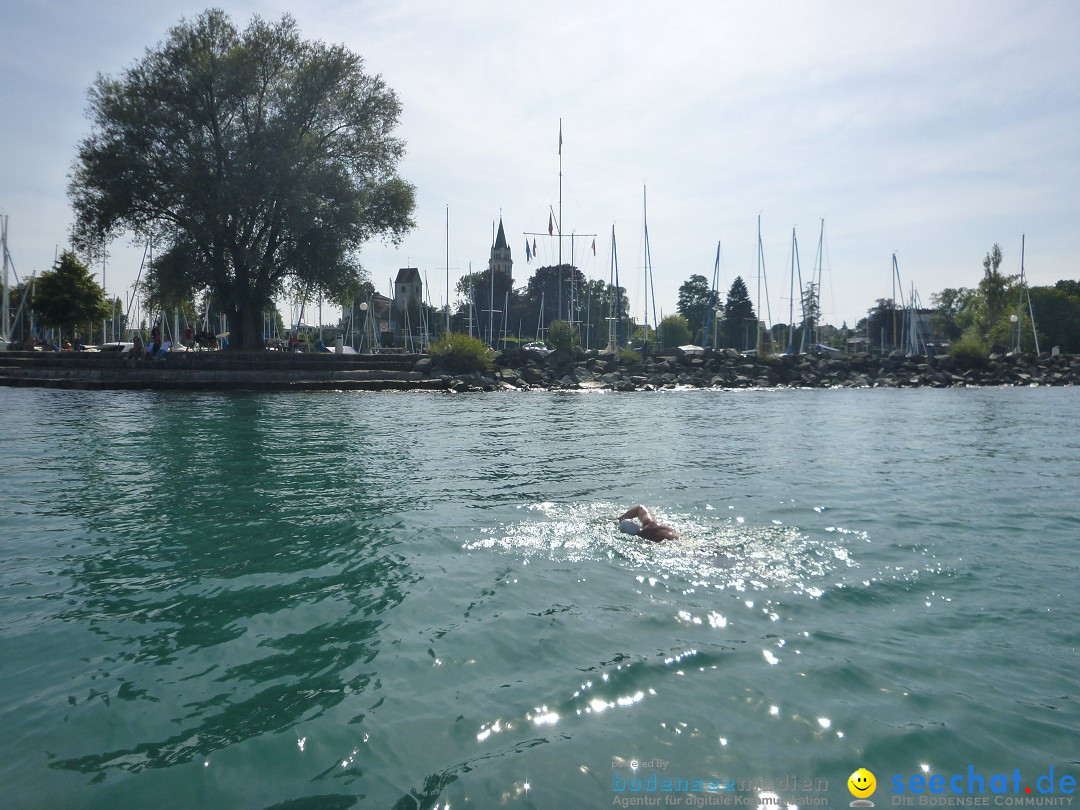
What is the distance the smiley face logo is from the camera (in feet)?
11.6

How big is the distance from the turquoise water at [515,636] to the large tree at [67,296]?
135ft

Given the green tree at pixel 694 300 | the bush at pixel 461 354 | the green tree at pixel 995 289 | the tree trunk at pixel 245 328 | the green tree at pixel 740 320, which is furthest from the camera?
the green tree at pixel 694 300

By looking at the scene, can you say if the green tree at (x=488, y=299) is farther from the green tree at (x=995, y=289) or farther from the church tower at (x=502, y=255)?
the green tree at (x=995, y=289)

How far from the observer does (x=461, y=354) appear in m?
40.6

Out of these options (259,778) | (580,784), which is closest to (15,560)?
(259,778)

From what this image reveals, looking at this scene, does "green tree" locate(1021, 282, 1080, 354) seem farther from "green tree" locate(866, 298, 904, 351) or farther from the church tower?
the church tower

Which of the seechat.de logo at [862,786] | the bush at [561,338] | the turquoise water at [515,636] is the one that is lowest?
the seechat.de logo at [862,786]

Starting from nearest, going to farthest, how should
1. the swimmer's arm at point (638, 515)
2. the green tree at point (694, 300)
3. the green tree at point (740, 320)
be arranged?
1. the swimmer's arm at point (638, 515)
2. the green tree at point (740, 320)
3. the green tree at point (694, 300)

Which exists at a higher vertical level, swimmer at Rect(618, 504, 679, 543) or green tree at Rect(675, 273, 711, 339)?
green tree at Rect(675, 273, 711, 339)

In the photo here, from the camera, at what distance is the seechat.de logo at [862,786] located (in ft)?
11.3

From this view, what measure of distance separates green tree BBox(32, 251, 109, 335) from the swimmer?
49.7 m

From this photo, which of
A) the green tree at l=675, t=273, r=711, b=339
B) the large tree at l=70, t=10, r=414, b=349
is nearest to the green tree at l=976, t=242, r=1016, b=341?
the green tree at l=675, t=273, r=711, b=339

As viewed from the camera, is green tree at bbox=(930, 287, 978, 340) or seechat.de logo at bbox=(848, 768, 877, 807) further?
green tree at bbox=(930, 287, 978, 340)

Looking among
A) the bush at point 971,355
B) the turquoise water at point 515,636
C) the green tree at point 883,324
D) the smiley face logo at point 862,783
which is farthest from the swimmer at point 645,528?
the green tree at point 883,324
